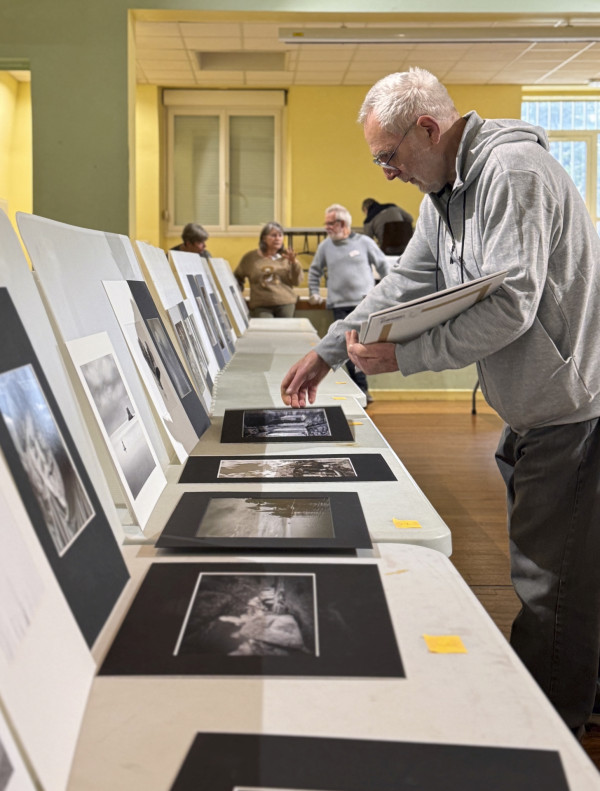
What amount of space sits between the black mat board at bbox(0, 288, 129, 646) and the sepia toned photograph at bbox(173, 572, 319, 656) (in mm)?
97

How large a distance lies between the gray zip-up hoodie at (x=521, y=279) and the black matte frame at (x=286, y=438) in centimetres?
31

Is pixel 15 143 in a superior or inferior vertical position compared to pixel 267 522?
superior

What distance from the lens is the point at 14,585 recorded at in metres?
0.62

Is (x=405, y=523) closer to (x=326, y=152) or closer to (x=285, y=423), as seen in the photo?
(x=285, y=423)

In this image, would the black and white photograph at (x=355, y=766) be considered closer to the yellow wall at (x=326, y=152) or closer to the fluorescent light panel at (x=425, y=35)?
the fluorescent light panel at (x=425, y=35)

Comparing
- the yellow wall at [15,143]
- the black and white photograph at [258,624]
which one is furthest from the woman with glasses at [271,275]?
the black and white photograph at [258,624]

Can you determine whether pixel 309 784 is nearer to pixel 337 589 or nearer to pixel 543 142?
pixel 337 589

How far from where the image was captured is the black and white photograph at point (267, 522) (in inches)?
41.1

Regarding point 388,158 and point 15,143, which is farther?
point 15,143

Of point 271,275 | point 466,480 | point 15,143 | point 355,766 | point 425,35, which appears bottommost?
point 466,480

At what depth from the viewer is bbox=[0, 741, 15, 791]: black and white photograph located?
496 mm

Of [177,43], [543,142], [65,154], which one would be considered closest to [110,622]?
[543,142]

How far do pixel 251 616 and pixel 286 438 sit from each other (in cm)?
96

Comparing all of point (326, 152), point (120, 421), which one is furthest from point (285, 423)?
point (326, 152)
